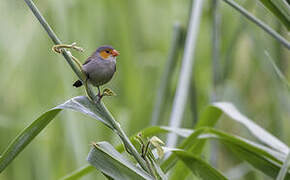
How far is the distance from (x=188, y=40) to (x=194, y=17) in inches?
2.5

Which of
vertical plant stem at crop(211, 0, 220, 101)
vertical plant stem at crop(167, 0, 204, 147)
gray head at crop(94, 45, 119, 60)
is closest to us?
gray head at crop(94, 45, 119, 60)

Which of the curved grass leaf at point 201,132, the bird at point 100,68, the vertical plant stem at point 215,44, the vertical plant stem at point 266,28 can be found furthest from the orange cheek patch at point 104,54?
the vertical plant stem at point 215,44

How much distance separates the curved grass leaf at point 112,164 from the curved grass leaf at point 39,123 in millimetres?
41

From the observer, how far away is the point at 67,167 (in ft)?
5.87

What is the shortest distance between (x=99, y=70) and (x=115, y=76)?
1.12 meters

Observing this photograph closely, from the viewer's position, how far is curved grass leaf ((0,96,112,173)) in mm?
741

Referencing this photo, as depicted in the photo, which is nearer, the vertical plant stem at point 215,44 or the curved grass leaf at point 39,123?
the curved grass leaf at point 39,123

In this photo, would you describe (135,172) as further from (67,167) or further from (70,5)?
(70,5)

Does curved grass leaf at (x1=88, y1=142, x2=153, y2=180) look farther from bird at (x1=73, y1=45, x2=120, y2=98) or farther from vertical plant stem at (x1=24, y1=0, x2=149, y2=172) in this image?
bird at (x1=73, y1=45, x2=120, y2=98)

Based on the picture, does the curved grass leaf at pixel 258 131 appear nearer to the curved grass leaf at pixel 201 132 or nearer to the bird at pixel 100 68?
the curved grass leaf at pixel 201 132

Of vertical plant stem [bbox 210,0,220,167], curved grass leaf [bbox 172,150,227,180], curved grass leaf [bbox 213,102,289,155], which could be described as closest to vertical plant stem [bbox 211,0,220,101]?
vertical plant stem [bbox 210,0,220,167]

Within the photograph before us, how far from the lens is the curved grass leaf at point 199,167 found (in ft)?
3.07

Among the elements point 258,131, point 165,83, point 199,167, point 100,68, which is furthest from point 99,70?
point 165,83

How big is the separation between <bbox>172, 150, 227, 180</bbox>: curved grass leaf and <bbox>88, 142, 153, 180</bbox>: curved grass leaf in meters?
0.20
